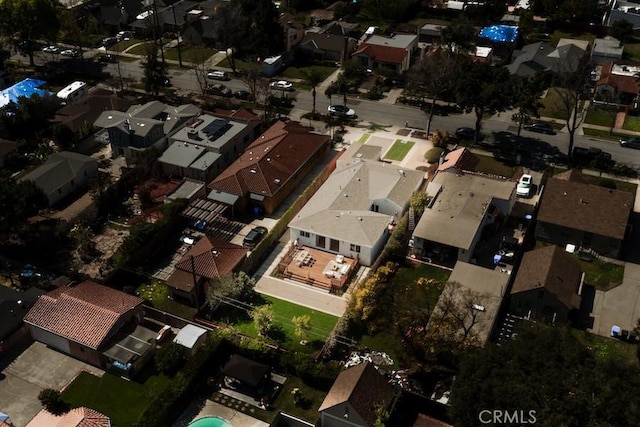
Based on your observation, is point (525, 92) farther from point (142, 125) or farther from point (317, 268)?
point (142, 125)

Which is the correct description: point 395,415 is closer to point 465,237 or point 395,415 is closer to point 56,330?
point 465,237

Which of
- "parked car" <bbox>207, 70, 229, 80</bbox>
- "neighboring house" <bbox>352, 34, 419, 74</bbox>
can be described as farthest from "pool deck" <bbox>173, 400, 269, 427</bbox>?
"neighboring house" <bbox>352, 34, 419, 74</bbox>

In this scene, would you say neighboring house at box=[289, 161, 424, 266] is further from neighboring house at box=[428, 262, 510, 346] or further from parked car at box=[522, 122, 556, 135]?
parked car at box=[522, 122, 556, 135]

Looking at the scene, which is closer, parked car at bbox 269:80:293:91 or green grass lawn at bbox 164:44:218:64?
parked car at bbox 269:80:293:91

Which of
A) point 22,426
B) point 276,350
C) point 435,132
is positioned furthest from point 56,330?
point 435,132

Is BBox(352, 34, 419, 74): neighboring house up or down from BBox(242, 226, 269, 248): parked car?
up

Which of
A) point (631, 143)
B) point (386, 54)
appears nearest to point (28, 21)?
point (386, 54)

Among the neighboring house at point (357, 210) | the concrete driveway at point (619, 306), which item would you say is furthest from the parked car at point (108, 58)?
the concrete driveway at point (619, 306)
